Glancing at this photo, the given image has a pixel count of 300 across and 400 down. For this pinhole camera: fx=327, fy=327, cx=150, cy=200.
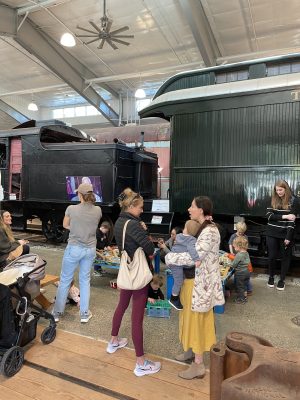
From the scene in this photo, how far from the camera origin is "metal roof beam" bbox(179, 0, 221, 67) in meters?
9.42

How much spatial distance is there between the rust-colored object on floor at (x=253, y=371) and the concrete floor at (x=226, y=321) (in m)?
2.24

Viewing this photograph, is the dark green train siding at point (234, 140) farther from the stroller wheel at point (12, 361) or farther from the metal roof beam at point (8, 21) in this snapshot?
the metal roof beam at point (8, 21)

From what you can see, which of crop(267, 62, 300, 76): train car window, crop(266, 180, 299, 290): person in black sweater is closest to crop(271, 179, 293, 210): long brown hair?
crop(266, 180, 299, 290): person in black sweater

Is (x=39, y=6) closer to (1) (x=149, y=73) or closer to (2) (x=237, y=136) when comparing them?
(1) (x=149, y=73)

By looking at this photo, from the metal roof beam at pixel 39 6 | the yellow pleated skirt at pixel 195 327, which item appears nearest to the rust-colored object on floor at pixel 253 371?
the yellow pleated skirt at pixel 195 327

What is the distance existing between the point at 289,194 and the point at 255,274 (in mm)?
1566

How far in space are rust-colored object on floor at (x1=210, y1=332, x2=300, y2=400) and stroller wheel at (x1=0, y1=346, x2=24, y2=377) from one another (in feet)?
7.14

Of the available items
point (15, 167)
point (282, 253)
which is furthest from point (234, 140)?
point (15, 167)

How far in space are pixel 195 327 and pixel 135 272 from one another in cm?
60

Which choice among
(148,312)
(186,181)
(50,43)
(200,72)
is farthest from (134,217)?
(50,43)

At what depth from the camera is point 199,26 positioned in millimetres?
10117

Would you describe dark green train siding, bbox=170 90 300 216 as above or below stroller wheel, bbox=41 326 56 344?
above

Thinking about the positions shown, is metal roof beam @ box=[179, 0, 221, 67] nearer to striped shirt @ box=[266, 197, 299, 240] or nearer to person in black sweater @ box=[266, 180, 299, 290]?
person in black sweater @ box=[266, 180, 299, 290]

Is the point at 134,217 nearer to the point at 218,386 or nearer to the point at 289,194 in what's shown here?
the point at 218,386
